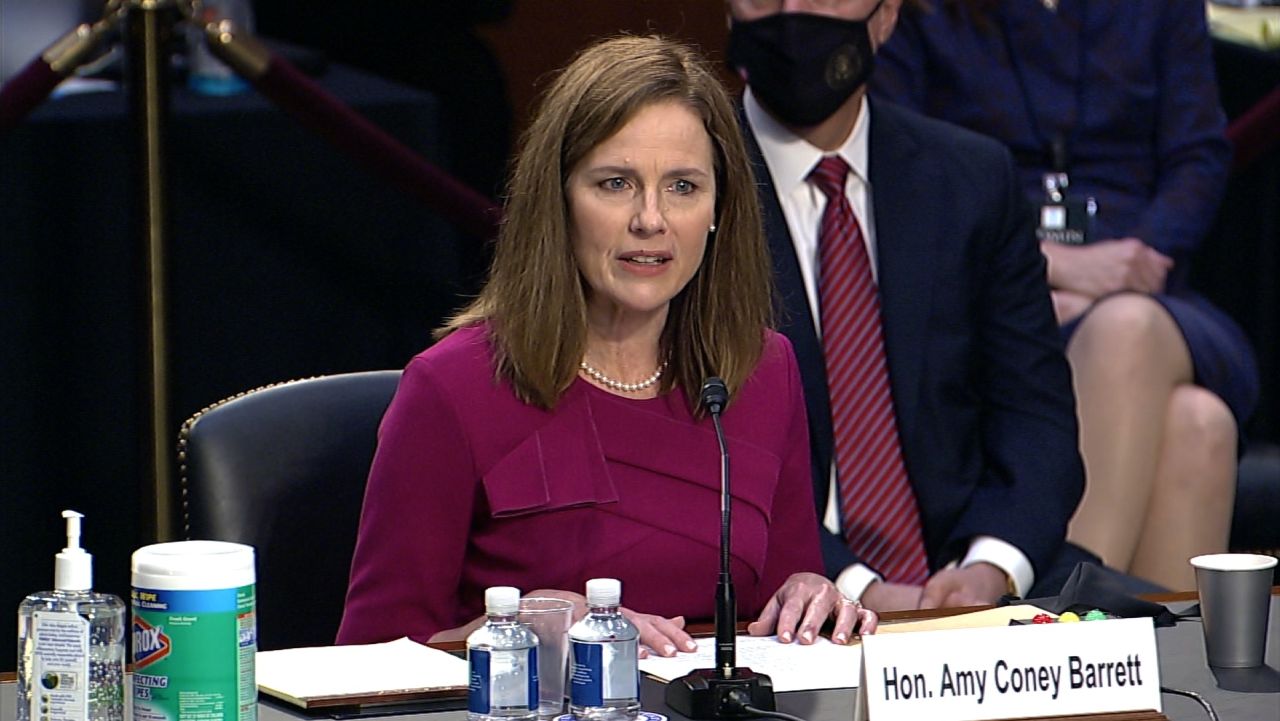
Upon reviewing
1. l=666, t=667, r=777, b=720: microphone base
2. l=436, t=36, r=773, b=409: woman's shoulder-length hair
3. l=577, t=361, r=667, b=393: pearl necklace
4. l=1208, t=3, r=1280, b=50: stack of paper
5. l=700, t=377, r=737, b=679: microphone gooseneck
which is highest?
l=1208, t=3, r=1280, b=50: stack of paper

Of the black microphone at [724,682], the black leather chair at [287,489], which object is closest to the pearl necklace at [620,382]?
the black leather chair at [287,489]

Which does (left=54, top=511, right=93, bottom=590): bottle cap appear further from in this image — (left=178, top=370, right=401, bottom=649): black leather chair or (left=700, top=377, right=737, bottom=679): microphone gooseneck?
(left=178, top=370, right=401, bottom=649): black leather chair

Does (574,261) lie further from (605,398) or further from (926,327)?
(926,327)

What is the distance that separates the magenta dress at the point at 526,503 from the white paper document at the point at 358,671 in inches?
11.3

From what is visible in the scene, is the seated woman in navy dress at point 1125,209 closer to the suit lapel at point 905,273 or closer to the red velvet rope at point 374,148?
the suit lapel at point 905,273

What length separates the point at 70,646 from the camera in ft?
4.84

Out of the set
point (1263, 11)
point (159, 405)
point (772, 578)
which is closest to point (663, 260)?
point (772, 578)

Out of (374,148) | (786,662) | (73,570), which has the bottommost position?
(786,662)

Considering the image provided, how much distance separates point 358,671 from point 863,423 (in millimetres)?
1468

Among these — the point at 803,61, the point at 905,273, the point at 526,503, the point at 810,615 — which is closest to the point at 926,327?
the point at 905,273

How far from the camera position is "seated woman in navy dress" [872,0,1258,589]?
3.74 m

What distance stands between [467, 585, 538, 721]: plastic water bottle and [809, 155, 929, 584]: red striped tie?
5.12 ft

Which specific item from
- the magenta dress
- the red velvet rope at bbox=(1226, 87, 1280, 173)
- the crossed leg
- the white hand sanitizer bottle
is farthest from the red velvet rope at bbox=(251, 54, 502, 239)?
the white hand sanitizer bottle

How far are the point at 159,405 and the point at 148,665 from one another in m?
2.10
